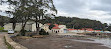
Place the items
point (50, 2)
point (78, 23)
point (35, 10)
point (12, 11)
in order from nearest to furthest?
point (35, 10)
point (12, 11)
point (50, 2)
point (78, 23)

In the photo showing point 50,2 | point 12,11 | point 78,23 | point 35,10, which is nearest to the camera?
point 35,10

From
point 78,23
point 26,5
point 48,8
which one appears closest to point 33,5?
point 26,5

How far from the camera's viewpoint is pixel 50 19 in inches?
1577

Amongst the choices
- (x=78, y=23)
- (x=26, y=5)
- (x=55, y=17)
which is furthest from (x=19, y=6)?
(x=78, y=23)

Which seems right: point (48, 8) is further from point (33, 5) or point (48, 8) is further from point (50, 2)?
point (33, 5)

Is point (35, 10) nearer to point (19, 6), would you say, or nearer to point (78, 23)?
point (19, 6)

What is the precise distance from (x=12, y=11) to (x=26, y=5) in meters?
4.62

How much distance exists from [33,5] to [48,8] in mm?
4763

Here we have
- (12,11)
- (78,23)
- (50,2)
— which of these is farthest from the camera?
(78,23)

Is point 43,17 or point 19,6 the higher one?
point 19,6

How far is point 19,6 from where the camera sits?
111 feet

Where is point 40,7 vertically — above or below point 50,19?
above

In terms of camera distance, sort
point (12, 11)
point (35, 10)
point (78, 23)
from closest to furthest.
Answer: point (35, 10) < point (12, 11) < point (78, 23)

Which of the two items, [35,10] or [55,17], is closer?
[35,10]
